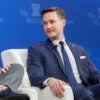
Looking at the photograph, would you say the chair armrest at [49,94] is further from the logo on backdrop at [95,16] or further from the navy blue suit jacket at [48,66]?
the logo on backdrop at [95,16]

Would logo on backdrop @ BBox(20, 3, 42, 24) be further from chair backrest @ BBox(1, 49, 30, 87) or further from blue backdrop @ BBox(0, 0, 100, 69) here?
chair backrest @ BBox(1, 49, 30, 87)

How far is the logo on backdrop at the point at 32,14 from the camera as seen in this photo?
4520mm

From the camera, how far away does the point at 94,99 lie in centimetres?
333

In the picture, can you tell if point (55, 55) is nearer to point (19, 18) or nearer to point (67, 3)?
point (19, 18)

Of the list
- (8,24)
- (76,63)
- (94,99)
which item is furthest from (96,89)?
(8,24)

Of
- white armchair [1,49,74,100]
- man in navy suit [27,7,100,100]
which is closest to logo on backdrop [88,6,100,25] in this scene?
man in navy suit [27,7,100,100]

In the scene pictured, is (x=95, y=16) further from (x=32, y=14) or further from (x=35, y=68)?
(x=35, y=68)

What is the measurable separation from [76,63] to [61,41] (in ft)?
0.90

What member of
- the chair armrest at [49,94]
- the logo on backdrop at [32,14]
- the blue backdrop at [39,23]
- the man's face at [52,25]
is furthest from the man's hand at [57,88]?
the logo on backdrop at [32,14]

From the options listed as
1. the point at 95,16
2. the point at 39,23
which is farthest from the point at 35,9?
Answer: the point at 95,16

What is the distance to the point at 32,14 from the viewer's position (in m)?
4.58

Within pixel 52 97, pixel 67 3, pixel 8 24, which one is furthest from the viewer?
pixel 67 3

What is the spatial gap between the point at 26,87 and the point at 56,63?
1.26ft

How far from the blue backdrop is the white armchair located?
0.79 metres
